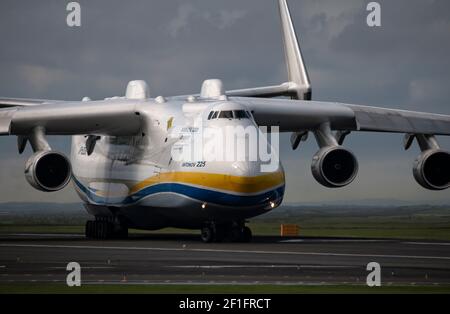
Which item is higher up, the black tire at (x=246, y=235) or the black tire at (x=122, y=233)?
the black tire at (x=122, y=233)

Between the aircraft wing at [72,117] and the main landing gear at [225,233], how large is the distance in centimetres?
496

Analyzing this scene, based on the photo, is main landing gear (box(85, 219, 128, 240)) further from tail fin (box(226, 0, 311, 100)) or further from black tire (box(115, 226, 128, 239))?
tail fin (box(226, 0, 311, 100))

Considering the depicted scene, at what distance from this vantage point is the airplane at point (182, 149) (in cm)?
3478

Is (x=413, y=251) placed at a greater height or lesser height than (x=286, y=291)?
greater

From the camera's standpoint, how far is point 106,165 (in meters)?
41.4

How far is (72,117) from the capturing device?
3903cm

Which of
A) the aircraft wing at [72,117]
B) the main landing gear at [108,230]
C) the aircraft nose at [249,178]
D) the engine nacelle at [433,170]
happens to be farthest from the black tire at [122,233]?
the engine nacelle at [433,170]

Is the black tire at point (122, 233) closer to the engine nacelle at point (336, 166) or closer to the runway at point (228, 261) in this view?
the runway at point (228, 261)

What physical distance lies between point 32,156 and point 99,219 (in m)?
5.10

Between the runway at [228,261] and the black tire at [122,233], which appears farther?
the black tire at [122,233]

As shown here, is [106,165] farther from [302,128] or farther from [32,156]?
[302,128]

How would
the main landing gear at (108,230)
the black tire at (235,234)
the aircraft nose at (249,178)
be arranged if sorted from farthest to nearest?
the main landing gear at (108,230)
the black tire at (235,234)
the aircraft nose at (249,178)

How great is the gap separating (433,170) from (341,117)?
152 inches

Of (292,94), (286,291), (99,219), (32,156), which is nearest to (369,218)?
(292,94)
